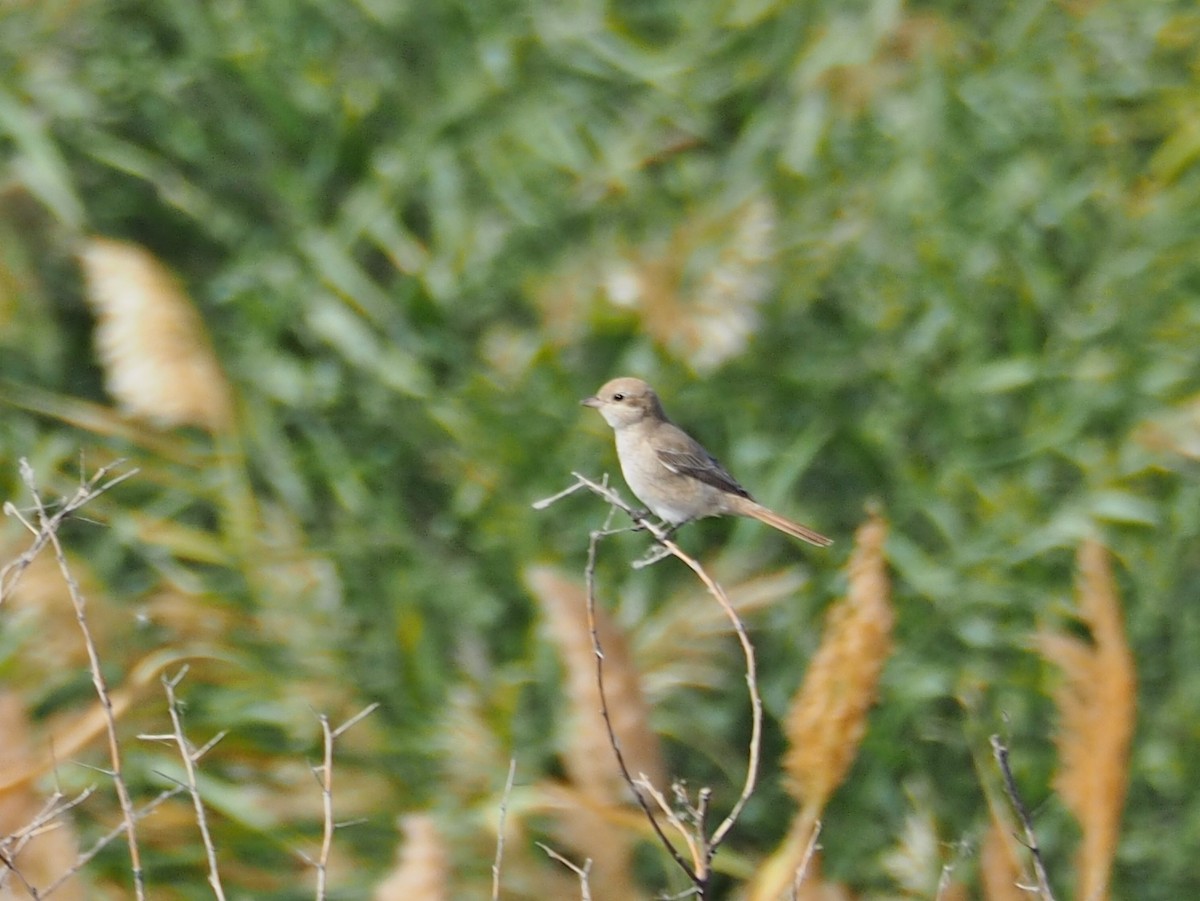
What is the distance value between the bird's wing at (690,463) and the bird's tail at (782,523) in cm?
3

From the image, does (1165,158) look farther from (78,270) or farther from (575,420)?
(78,270)

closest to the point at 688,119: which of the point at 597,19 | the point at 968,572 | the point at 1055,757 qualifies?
the point at 597,19

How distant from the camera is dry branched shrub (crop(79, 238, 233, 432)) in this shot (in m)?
3.85

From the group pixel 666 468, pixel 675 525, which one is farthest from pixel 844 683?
pixel 675 525

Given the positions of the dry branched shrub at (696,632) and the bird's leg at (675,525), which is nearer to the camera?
the bird's leg at (675,525)

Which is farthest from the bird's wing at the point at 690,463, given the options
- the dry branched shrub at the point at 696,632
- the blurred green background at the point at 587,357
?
the blurred green background at the point at 587,357

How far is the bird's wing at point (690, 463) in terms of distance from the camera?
10.8 ft

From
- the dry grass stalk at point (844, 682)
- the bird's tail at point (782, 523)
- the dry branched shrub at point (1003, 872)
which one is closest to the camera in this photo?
the dry grass stalk at point (844, 682)

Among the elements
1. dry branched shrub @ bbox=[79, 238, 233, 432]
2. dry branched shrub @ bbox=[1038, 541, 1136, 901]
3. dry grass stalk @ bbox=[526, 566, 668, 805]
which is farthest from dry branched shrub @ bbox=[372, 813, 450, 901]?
dry branched shrub @ bbox=[79, 238, 233, 432]

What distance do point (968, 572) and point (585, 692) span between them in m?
1.40

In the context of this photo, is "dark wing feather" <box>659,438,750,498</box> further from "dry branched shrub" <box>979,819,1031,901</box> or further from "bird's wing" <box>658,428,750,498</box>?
"dry branched shrub" <box>979,819,1031,901</box>

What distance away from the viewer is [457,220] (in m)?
4.65

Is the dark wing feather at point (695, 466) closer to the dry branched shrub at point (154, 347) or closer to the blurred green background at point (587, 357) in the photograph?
the blurred green background at point (587, 357)

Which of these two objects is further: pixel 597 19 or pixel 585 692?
pixel 597 19
